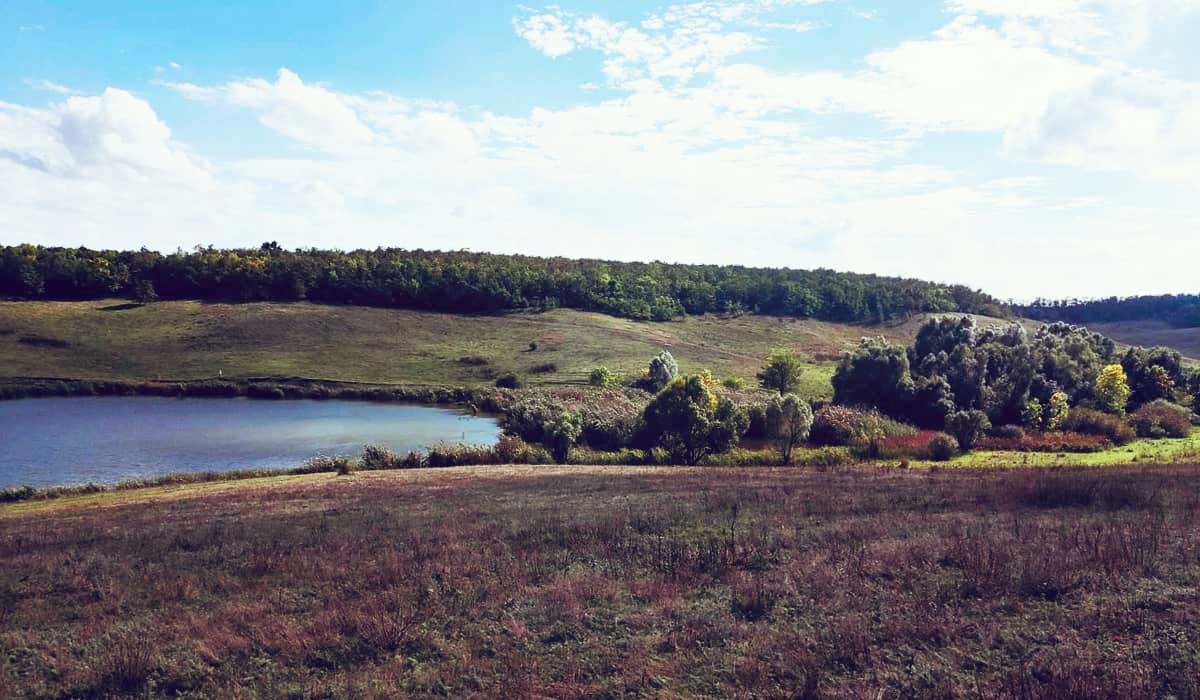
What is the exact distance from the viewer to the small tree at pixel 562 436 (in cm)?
4994

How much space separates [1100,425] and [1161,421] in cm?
626

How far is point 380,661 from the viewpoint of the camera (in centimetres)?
1026

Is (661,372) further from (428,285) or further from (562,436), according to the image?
(428,285)

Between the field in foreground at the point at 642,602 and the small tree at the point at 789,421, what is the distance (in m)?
24.5

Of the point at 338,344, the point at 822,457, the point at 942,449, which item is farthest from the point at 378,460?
the point at 338,344

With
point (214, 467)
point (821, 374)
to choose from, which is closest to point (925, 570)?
point (214, 467)

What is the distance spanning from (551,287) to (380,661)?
5208 inches

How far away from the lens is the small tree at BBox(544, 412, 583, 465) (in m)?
49.9

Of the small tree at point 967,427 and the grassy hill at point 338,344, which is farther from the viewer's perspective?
the grassy hill at point 338,344

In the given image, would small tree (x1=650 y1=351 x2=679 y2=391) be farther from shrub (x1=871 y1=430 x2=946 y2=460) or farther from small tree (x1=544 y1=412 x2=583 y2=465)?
shrub (x1=871 y1=430 x2=946 y2=460)

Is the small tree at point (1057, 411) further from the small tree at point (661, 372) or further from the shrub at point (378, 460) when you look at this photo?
the shrub at point (378, 460)

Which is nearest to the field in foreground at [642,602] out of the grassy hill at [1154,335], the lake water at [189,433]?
the lake water at [189,433]

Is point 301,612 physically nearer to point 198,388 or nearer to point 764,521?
point 764,521

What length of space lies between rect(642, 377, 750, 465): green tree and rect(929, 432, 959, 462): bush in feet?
38.2
